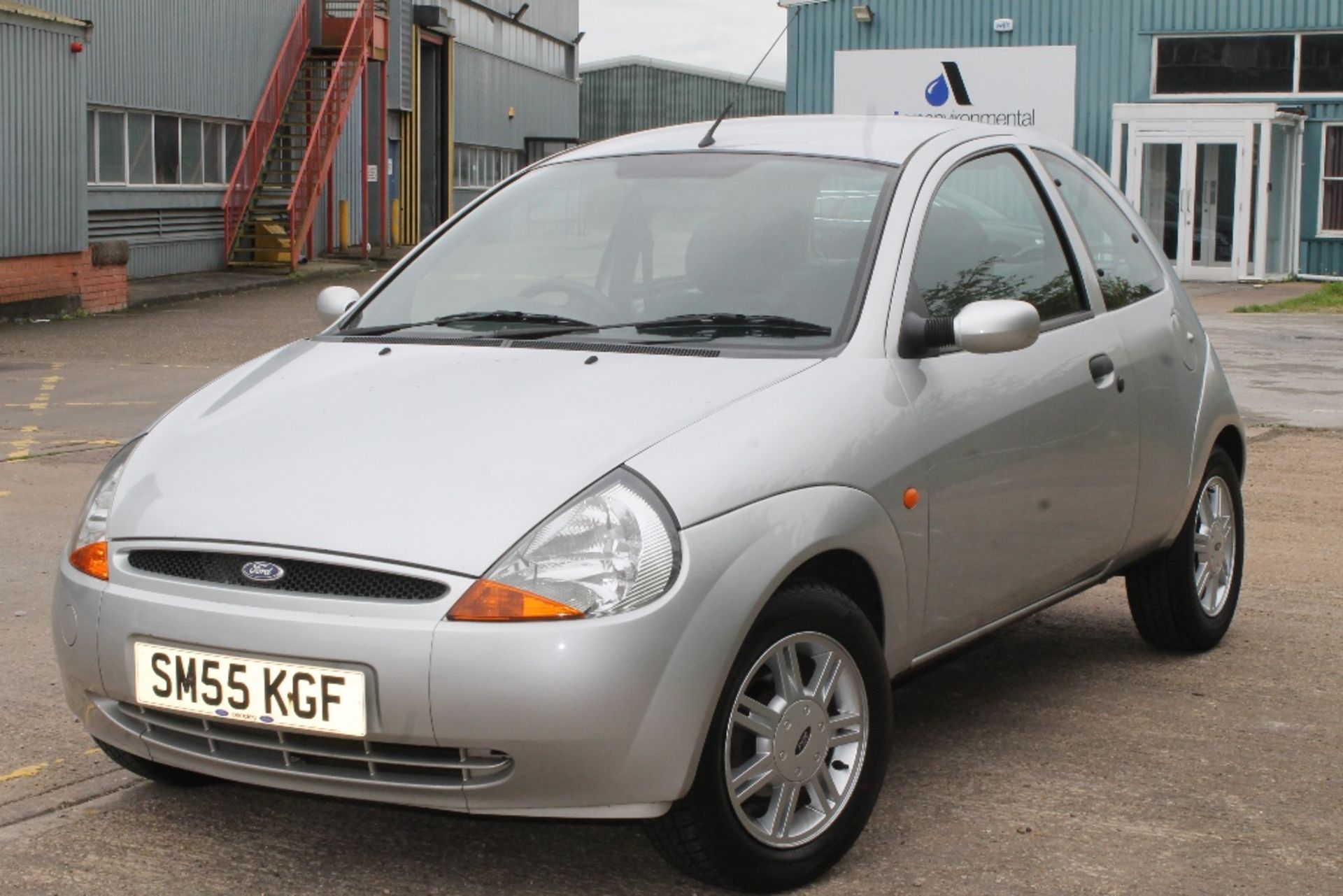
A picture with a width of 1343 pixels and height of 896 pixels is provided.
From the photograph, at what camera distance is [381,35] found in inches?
1283

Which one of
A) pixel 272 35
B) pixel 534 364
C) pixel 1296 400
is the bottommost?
pixel 1296 400

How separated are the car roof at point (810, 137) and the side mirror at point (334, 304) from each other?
2.43ft

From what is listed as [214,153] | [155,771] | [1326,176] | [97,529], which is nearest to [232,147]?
[214,153]

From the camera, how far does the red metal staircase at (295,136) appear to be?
29328mm

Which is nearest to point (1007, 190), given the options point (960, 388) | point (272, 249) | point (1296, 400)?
point (960, 388)

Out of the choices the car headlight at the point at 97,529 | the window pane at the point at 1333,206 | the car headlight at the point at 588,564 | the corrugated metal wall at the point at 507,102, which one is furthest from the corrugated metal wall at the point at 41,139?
the corrugated metal wall at the point at 507,102

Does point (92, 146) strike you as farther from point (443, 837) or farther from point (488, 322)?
point (443, 837)

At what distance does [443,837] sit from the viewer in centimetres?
404

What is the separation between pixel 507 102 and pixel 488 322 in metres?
45.1

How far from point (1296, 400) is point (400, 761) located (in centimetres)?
1113

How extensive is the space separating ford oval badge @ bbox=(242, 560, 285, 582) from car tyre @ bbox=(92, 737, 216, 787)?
712mm

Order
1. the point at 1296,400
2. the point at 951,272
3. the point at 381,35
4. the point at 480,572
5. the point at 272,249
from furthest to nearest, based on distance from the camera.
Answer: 1. the point at 381,35
2. the point at 272,249
3. the point at 1296,400
4. the point at 951,272
5. the point at 480,572

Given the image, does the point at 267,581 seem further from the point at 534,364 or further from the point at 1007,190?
the point at 1007,190

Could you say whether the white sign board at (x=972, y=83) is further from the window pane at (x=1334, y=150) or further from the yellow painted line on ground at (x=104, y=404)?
the yellow painted line on ground at (x=104, y=404)
